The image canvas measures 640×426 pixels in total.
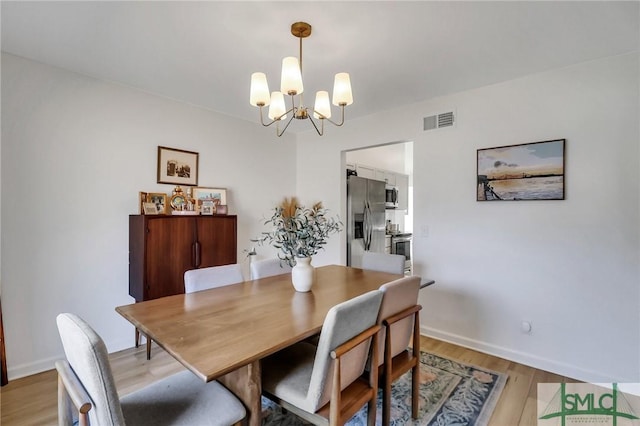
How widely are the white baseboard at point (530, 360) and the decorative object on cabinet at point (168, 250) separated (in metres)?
2.45

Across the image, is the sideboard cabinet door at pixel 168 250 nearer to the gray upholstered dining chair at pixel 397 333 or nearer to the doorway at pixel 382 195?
the doorway at pixel 382 195

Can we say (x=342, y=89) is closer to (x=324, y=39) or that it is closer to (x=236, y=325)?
(x=324, y=39)

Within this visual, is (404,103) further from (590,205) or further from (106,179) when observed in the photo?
(106,179)

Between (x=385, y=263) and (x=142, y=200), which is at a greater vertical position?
(x=142, y=200)

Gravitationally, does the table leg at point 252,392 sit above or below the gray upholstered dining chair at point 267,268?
below

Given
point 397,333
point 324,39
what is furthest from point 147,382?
point 324,39

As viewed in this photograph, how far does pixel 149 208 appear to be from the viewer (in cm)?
295

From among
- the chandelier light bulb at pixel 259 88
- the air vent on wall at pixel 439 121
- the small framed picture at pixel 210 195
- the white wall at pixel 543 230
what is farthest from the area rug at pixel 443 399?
the air vent on wall at pixel 439 121

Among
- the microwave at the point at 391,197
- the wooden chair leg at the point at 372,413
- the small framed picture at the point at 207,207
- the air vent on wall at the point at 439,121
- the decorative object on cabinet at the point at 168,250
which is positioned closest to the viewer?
the wooden chair leg at the point at 372,413

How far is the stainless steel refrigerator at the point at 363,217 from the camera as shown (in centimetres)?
421

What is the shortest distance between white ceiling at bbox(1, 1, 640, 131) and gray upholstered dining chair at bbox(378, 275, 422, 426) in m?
A: 1.62

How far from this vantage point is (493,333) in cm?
280

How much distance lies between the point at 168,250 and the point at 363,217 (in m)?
2.62

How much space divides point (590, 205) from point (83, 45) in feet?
13.1
